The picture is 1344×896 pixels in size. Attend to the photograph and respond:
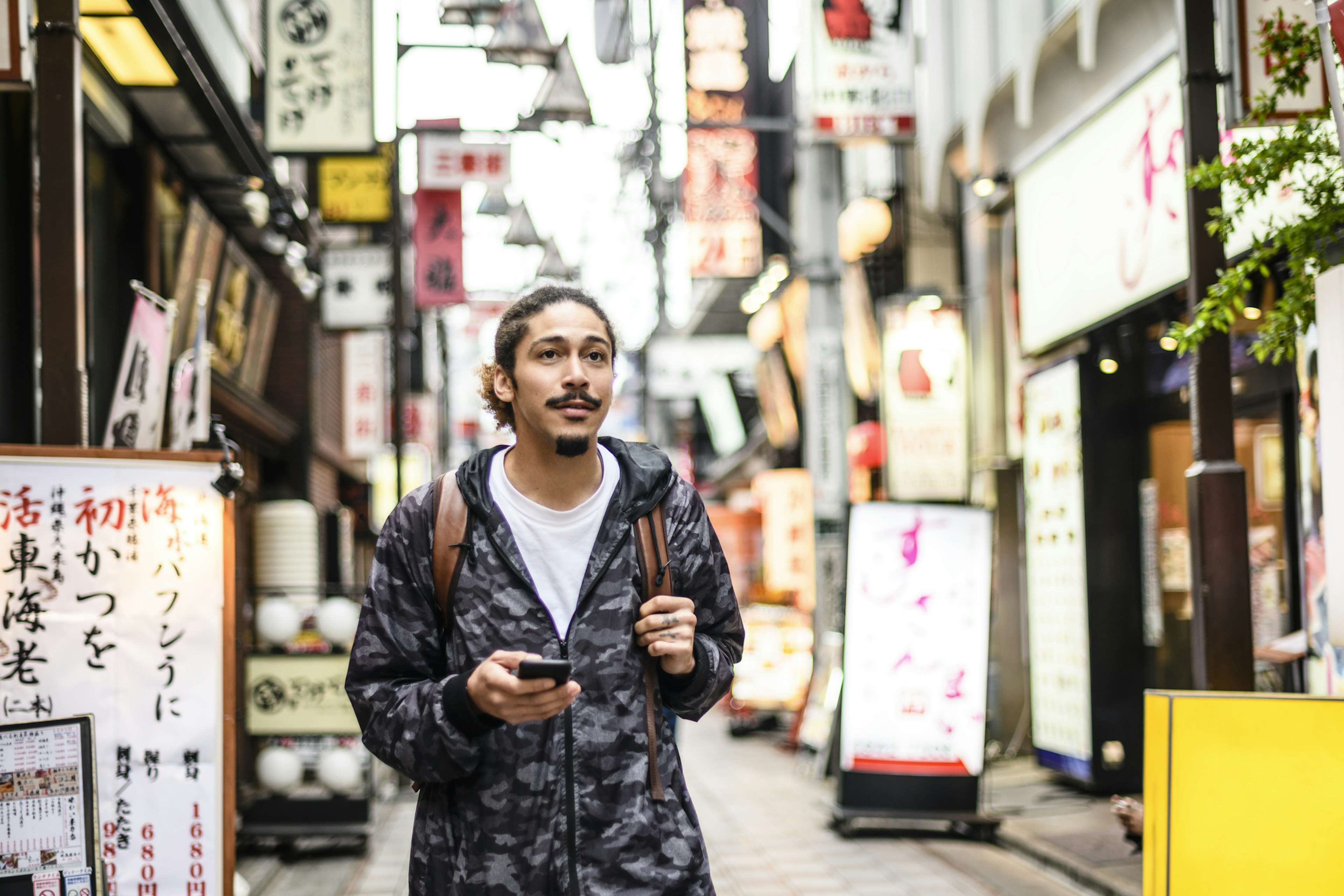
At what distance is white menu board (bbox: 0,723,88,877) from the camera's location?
394 centimetres

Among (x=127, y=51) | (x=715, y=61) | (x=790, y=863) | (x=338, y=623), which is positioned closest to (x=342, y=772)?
(x=338, y=623)

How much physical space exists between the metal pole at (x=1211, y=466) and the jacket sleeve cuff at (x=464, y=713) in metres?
3.94

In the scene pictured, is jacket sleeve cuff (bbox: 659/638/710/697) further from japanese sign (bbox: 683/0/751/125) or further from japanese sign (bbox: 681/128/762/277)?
japanese sign (bbox: 683/0/751/125)

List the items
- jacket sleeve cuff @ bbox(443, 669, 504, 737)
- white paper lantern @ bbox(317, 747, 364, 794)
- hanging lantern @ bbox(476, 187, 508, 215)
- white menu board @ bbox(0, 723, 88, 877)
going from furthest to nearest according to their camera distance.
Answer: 1. hanging lantern @ bbox(476, 187, 508, 215)
2. white paper lantern @ bbox(317, 747, 364, 794)
3. white menu board @ bbox(0, 723, 88, 877)
4. jacket sleeve cuff @ bbox(443, 669, 504, 737)

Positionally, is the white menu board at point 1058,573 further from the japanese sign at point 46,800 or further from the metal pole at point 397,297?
the japanese sign at point 46,800

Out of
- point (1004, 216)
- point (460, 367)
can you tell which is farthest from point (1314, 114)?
point (460, 367)

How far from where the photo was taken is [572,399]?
8.77ft

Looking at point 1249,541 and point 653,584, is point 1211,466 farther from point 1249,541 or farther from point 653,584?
point 653,584

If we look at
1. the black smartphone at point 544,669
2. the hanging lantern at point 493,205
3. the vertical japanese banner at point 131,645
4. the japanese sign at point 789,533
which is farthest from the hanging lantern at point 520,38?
the black smartphone at point 544,669

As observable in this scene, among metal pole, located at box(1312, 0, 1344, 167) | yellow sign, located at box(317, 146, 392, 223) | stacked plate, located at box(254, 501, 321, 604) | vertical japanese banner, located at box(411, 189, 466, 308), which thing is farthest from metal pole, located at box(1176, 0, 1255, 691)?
vertical japanese banner, located at box(411, 189, 466, 308)

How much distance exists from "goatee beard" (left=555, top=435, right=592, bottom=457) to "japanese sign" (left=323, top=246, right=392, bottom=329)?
39.5 feet

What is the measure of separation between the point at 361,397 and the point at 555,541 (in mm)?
17257

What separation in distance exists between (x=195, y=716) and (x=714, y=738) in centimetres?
1364

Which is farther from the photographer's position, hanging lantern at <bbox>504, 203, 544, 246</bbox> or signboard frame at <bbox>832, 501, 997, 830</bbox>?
hanging lantern at <bbox>504, 203, 544, 246</bbox>
